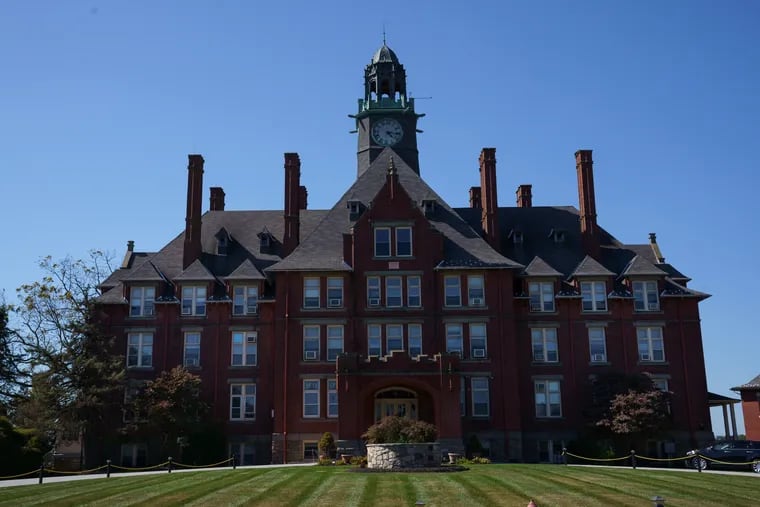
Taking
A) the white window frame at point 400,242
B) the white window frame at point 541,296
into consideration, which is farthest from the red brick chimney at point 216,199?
the white window frame at point 541,296

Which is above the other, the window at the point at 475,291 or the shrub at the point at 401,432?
the window at the point at 475,291

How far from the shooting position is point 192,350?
4975 cm

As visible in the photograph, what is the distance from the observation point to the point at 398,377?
43.7 meters

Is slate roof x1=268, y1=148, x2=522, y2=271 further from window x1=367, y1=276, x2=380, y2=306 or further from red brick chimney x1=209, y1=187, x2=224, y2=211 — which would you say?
red brick chimney x1=209, y1=187, x2=224, y2=211

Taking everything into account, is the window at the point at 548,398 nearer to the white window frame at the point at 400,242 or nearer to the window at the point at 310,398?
the white window frame at the point at 400,242

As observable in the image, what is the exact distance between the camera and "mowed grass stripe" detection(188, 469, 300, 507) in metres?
23.5

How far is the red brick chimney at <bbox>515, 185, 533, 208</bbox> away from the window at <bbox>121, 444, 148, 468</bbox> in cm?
3109

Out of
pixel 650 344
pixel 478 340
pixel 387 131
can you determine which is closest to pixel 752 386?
pixel 650 344

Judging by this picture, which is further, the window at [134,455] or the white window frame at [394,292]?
the white window frame at [394,292]

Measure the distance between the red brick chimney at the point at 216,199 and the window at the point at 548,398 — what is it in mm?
26459

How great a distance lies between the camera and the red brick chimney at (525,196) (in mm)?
59981

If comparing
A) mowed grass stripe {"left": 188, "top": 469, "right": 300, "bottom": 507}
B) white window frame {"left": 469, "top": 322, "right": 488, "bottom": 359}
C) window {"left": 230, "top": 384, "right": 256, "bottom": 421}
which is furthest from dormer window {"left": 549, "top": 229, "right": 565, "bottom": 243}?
mowed grass stripe {"left": 188, "top": 469, "right": 300, "bottom": 507}

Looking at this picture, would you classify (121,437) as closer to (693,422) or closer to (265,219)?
(265,219)

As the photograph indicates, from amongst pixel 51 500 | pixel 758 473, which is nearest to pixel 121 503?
pixel 51 500
